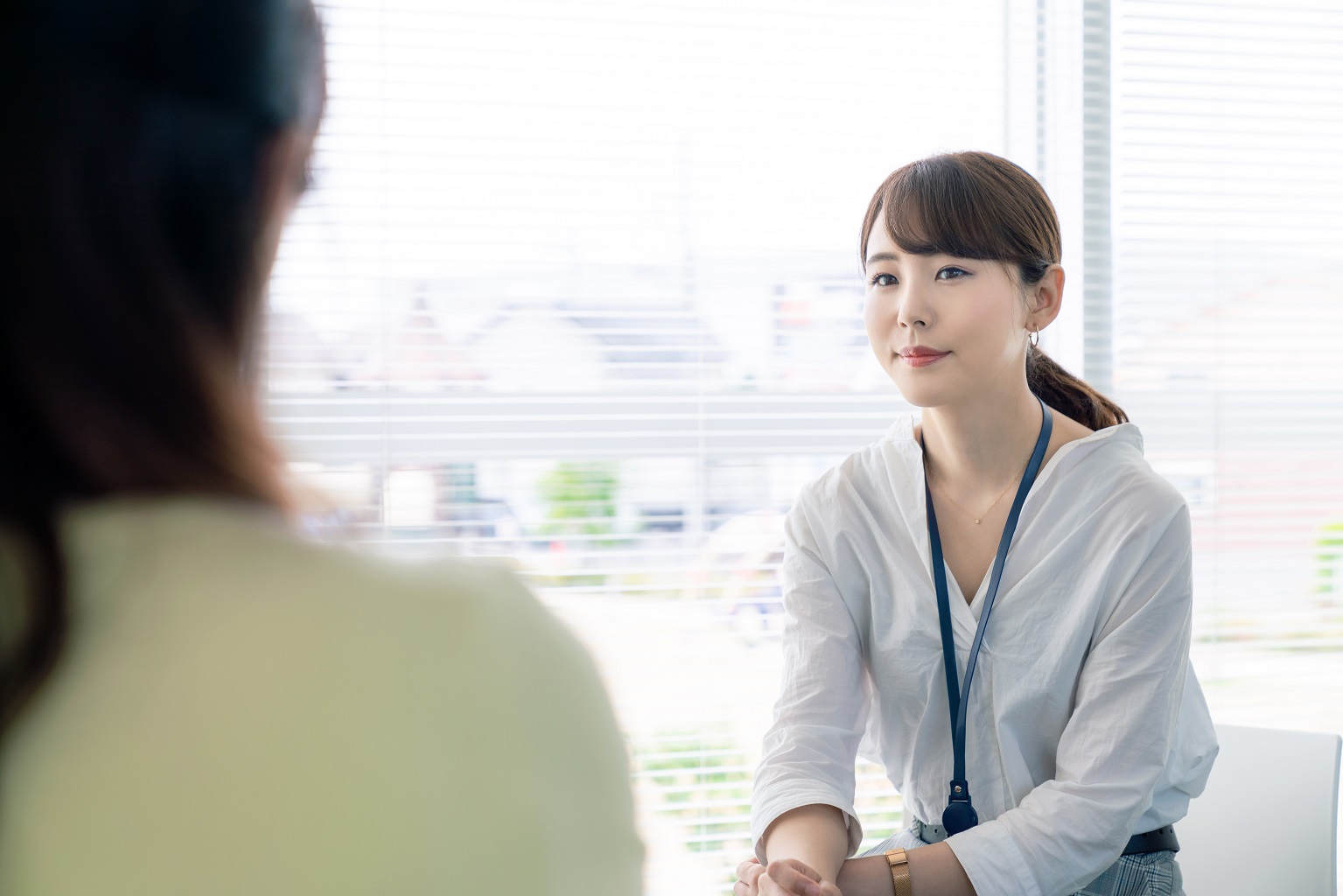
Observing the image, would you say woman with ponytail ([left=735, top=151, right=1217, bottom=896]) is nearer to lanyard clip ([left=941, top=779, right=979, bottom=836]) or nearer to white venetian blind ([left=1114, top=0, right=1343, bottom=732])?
lanyard clip ([left=941, top=779, right=979, bottom=836])

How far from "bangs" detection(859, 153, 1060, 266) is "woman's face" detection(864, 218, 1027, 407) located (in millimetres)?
24

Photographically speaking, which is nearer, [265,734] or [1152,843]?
[265,734]

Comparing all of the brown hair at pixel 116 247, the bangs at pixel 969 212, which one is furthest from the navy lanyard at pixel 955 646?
the brown hair at pixel 116 247

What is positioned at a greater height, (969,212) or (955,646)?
(969,212)

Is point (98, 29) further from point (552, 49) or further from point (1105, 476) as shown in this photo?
point (552, 49)

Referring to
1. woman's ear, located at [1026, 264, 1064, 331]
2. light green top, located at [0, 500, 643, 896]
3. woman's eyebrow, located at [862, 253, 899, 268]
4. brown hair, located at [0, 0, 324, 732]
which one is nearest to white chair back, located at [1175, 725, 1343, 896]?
woman's ear, located at [1026, 264, 1064, 331]

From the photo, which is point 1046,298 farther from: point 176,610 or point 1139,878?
point 176,610

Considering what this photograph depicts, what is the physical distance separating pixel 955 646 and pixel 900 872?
1.17 feet

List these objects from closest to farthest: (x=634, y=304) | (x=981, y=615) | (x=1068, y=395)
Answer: (x=981, y=615) → (x=1068, y=395) → (x=634, y=304)

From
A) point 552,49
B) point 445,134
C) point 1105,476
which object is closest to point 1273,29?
point 1105,476

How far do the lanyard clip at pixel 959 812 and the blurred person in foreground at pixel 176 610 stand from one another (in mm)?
1213

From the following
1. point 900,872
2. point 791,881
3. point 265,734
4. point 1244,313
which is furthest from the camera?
point 1244,313

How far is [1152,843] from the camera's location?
61.0 inches

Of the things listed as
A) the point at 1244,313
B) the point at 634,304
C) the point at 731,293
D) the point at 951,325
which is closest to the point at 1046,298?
the point at 951,325
